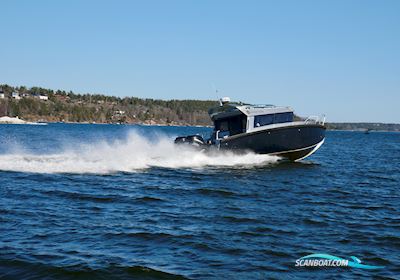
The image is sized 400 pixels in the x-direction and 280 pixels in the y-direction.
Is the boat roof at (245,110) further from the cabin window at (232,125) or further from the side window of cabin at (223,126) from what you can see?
the side window of cabin at (223,126)

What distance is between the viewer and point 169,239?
10.5 metres

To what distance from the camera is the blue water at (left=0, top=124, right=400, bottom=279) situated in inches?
342

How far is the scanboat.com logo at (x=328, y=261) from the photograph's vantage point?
30.0 ft

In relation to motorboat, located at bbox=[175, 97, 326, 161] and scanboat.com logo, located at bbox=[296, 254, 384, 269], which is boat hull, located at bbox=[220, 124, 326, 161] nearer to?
motorboat, located at bbox=[175, 97, 326, 161]

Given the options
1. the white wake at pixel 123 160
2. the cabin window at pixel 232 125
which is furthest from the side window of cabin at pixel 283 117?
the white wake at pixel 123 160

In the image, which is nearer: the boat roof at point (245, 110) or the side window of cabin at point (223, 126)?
the boat roof at point (245, 110)

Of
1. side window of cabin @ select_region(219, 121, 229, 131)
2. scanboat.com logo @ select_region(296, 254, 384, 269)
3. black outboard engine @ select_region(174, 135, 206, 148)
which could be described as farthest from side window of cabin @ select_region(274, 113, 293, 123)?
scanboat.com logo @ select_region(296, 254, 384, 269)

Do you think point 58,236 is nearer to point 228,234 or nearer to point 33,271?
point 33,271

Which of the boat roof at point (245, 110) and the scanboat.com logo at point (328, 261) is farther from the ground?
the boat roof at point (245, 110)

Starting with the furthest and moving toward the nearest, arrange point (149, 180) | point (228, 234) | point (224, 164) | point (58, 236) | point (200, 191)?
point (224, 164) → point (149, 180) → point (200, 191) → point (228, 234) → point (58, 236)

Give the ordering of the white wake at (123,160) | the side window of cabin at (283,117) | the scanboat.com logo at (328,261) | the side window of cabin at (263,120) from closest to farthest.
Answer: the scanboat.com logo at (328,261), the white wake at (123,160), the side window of cabin at (263,120), the side window of cabin at (283,117)

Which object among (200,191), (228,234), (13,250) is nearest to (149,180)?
(200,191)

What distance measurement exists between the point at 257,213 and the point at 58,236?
19.4 feet

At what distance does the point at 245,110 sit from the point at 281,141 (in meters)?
2.84
